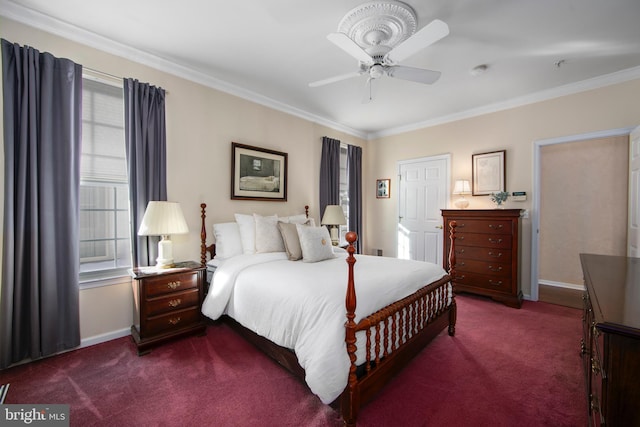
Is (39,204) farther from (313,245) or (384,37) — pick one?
(384,37)

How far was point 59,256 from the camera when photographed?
7.35 feet

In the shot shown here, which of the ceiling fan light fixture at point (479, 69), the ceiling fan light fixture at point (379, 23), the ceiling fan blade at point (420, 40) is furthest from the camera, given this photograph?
the ceiling fan light fixture at point (479, 69)

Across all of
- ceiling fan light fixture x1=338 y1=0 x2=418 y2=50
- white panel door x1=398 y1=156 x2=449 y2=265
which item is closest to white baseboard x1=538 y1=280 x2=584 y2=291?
white panel door x1=398 y1=156 x2=449 y2=265

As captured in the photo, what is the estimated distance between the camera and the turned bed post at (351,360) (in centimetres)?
152

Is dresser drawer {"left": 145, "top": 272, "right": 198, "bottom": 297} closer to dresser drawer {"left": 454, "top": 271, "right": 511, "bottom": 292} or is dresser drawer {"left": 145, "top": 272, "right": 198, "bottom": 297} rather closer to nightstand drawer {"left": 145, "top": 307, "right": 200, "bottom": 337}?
nightstand drawer {"left": 145, "top": 307, "right": 200, "bottom": 337}

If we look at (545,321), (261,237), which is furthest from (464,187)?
(261,237)

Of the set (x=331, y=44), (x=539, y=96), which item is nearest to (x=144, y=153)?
(x=331, y=44)

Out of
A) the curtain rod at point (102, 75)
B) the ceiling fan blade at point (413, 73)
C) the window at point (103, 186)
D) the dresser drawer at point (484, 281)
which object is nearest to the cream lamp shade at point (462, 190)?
the dresser drawer at point (484, 281)

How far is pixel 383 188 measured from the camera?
5270mm

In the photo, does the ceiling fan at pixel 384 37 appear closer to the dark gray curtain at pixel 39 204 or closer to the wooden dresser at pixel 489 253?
the wooden dresser at pixel 489 253

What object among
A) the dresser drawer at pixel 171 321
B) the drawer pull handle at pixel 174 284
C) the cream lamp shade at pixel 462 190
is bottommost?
the dresser drawer at pixel 171 321

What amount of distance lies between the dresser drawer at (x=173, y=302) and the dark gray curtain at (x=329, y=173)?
7.83 ft

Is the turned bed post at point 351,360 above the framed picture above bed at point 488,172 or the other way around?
the other way around

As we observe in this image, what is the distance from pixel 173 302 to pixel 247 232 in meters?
1.02
